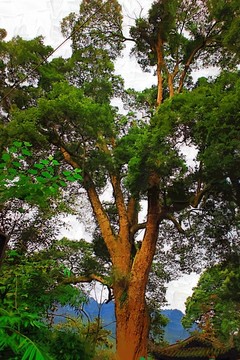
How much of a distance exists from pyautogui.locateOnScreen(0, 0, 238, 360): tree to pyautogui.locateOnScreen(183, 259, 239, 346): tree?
7.05 feet

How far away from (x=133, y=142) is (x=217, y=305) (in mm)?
7052

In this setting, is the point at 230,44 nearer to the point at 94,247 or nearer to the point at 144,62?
the point at 144,62

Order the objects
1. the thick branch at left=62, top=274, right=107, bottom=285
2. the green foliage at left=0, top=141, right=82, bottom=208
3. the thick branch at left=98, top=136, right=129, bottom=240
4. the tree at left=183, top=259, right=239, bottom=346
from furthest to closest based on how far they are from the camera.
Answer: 1. the tree at left=183, top=259, right=239, bottom=346
2. the thick branch at left=98, top=136, right=129, bottom=240
3. the thick branch at left=62, top=274, right=107, bottom=285
4. the green foliage at left=0, top=141, right=82, bottom=208

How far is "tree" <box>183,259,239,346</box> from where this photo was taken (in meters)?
10.7

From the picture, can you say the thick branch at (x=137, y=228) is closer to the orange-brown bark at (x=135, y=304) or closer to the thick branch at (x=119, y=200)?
the thick branch at (x=119, y=200)

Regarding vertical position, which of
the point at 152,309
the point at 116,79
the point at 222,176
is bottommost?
the point at 152,309

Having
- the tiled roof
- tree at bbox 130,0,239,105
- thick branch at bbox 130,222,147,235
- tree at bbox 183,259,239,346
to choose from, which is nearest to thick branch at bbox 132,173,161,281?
thick branch at bbox 130,222,147,235

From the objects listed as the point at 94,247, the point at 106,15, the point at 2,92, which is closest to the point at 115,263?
the point at 94,247

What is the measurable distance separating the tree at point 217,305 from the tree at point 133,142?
2148 millimetres

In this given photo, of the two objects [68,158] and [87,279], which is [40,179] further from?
[68,158]

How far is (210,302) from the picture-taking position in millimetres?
14023

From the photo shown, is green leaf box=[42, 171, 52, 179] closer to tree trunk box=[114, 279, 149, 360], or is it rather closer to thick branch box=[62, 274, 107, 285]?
tree trunk box=[114, 279, 149, 360]

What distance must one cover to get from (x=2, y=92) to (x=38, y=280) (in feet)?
16.8

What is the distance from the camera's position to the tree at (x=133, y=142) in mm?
7266
